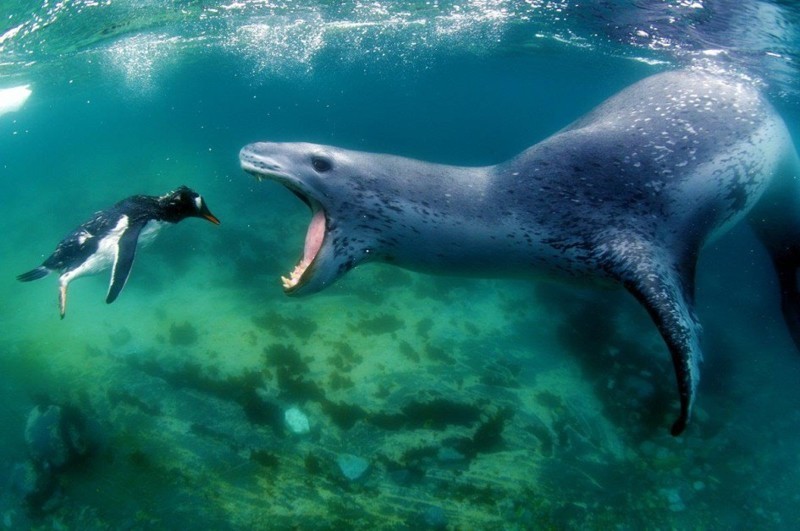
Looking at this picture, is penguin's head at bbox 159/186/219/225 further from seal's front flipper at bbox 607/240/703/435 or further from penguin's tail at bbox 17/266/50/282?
seal's front flipper at bbox 607/240/703/435

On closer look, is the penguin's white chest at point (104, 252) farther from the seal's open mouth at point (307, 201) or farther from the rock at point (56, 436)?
the rock at point (56, 436)

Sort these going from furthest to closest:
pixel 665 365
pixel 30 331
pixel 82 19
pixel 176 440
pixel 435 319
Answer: pixel 82 19
pixel 30 331
pixel 435 319
pixel 665 365
pixel 176 440

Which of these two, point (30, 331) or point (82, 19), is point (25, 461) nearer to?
point (30, 331)

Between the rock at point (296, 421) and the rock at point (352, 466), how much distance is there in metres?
0.57

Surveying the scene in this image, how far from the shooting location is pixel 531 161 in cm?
328

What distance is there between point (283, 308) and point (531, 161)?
5176mm

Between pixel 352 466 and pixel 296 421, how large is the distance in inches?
36.5

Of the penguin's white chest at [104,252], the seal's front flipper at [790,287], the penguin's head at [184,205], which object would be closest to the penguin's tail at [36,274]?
the penguin's white chest at [104,252]

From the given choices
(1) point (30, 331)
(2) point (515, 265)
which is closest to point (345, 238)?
(2) point (515, 265)

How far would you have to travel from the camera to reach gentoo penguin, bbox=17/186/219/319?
13.3ft

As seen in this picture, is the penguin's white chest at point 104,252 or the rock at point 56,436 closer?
the penguin's white chest at point 104,252

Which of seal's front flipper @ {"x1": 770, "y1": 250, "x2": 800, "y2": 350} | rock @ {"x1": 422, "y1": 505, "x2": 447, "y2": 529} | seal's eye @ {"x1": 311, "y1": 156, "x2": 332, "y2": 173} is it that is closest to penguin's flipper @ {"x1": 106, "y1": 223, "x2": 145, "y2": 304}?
seal's eye @ {"x1": 311, "y1": 156, "x2": 332, "y2": 173}

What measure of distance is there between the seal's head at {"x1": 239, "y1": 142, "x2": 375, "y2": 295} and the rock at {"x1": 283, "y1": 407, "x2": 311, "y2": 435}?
2.89 metres

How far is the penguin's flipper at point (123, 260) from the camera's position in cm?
388
